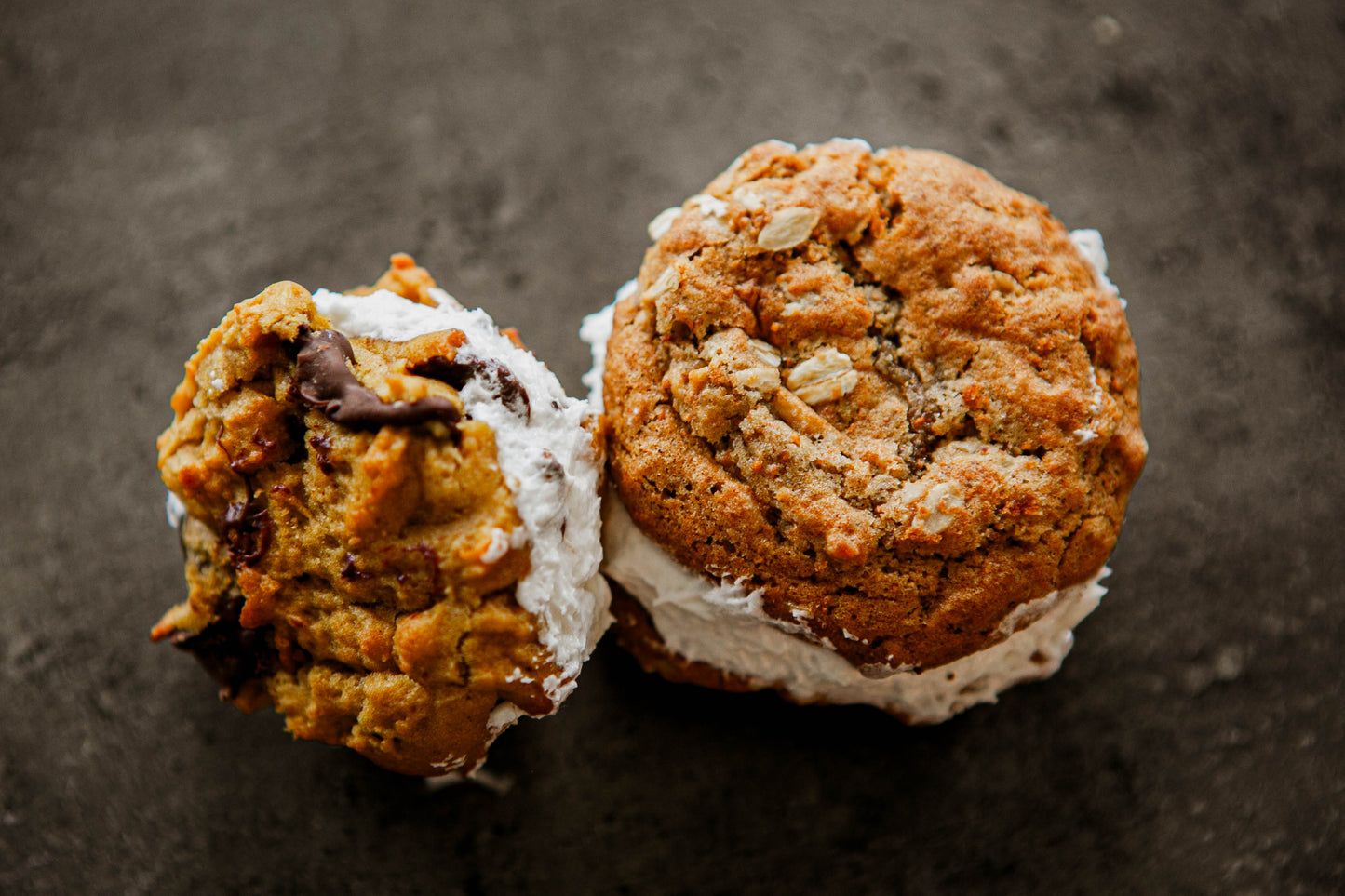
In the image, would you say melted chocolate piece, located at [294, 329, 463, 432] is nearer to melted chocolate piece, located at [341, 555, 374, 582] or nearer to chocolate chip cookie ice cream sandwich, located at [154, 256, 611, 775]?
chocolate chip cookie ice cream sandwich, located at [154, 256, 611, 775]

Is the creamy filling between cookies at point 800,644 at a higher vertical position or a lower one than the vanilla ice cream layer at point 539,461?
lower

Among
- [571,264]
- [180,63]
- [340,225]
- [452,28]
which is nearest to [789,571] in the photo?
[571,264]

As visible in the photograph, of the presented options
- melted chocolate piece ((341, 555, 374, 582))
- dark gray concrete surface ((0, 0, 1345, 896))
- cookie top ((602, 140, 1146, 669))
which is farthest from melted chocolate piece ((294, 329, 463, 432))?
dark gray concrete surface ((0, 0, 1345, 896))

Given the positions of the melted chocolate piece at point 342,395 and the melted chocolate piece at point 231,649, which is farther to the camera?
the melted chocolate piece at point 231,649

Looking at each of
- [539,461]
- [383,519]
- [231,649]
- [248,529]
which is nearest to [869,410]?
[539,461]

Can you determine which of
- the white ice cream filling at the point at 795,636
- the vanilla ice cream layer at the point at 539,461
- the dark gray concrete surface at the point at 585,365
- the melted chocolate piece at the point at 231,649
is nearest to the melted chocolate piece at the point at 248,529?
the melted chocolate piece at the point at 231,649

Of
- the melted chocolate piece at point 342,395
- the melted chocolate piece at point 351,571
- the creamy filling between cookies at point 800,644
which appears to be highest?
the melted chocolate piece at point 342,395

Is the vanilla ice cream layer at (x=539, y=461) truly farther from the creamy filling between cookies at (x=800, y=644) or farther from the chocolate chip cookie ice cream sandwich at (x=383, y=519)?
the creamy filling between cookies at (x=800, y=644)
